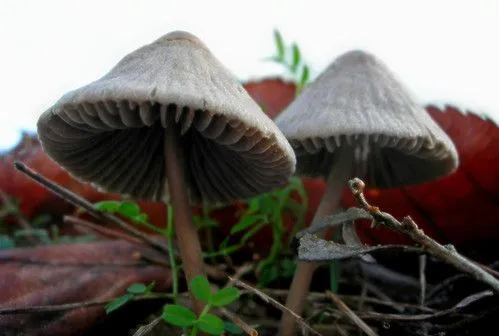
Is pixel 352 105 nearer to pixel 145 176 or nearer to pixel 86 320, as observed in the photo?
pixel 145 176

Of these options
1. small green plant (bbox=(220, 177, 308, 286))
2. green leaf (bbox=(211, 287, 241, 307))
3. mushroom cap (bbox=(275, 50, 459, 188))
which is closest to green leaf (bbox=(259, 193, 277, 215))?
small green plant (bbox=(220, 177, 308, 286))

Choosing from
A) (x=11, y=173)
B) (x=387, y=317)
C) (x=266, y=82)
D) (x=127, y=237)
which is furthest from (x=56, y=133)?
(x=11, y=173)

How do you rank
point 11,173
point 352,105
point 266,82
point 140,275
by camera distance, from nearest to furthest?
1. point 352,105
2. point 140,275
3. point 266,82
4. point 11,173

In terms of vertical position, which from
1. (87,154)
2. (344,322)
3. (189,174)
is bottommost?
(344,322)

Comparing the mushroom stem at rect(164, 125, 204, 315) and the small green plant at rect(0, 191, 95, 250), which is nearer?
the mushroom stem at rect(164, 125, 204, 315)

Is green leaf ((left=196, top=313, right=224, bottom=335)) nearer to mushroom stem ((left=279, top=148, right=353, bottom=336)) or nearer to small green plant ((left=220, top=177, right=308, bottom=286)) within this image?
mushroom stem ((left=279, top=148, right=353, bottom=336))
